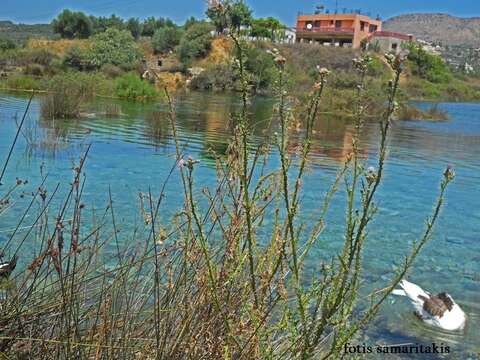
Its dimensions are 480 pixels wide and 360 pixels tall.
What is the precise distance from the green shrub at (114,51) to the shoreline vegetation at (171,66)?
7 cm

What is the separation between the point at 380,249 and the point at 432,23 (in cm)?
19226

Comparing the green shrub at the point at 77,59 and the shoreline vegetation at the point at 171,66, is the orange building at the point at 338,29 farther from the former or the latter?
the green shrub at the point at 77,59

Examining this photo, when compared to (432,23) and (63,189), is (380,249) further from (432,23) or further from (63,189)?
(432,23)

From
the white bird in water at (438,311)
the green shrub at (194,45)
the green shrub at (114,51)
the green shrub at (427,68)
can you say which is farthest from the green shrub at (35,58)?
the green shrub at (427,68)

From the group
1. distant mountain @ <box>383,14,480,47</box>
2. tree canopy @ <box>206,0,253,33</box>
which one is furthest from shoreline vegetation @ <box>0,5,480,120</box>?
distant mountain @ <box>383,14,480,47</box>

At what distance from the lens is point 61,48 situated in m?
51.1

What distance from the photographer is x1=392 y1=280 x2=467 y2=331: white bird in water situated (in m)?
4.50

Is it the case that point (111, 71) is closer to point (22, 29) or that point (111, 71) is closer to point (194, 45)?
point (194, 45)

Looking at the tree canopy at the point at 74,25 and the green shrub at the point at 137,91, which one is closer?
the green shrub at the point at 137,91

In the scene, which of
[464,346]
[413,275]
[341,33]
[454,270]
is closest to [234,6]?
[464,346]

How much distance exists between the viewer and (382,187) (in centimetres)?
1067

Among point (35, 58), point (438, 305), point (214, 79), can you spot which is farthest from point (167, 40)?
point (438, 305)

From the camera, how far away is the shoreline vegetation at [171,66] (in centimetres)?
2661

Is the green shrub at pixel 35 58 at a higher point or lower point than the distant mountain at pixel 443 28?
lower
